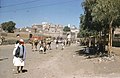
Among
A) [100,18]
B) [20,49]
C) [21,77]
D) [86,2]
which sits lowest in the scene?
[21,77]

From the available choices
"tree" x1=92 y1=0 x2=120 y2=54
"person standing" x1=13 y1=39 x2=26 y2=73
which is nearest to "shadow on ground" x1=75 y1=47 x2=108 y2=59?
"tree" x1=92 y1=0 x2=120 y2=54

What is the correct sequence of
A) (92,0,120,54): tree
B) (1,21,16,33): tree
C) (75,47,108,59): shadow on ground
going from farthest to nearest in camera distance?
(1,21,16,33): tree
(75,47,108,59): shadow on ground
(92,0,120,54): tree

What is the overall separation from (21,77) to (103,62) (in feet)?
26.0

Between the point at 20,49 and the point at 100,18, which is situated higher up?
the point at 100,18

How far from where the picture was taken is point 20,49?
637 inches

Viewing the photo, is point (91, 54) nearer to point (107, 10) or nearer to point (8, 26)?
point (107, 10)

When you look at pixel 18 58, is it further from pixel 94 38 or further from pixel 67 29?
pixel 67 29

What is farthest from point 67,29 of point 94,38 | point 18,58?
point 18,58

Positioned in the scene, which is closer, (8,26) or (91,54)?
(91,54)

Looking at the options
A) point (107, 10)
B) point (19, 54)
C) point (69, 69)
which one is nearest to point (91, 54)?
point (107, 10)

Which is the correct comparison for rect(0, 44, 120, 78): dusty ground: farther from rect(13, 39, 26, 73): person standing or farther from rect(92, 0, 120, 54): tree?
rect(92, 0, 120, 54): tree

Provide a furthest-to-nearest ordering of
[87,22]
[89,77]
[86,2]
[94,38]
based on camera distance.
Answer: [94,38] < [87,22] < [86,2] < [89,77]

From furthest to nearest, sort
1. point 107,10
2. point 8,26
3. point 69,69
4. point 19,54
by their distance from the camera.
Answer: point 8,26
point 107,10
point 69,69
point 19,54

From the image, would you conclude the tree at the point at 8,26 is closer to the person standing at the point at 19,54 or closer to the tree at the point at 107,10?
the tree at the point at 107,10
